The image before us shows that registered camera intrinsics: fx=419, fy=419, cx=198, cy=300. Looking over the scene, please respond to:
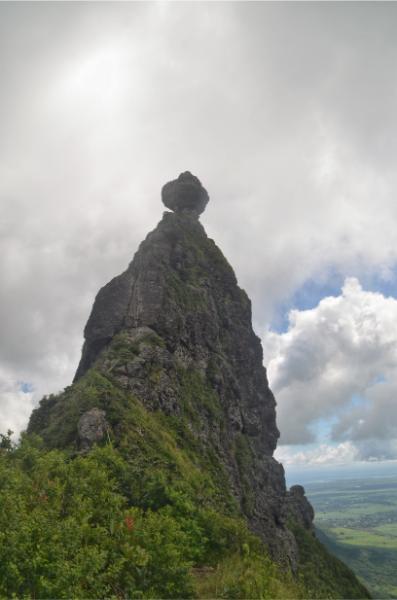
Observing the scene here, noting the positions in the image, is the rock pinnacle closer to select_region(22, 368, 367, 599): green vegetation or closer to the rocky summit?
the rocky summit

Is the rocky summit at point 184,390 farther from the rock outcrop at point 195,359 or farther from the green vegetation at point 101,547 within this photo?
the green vegetation at point 101,547

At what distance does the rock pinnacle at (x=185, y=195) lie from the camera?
110 m

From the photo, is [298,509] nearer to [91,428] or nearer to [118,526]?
[91,428]

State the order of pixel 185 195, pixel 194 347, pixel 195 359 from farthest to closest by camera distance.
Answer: pixel 185 195 → pixel 194 347 → pixel 195 359

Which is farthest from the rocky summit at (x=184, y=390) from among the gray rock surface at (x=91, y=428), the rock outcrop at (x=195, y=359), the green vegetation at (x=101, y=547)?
the green vegetation at (x=101, y=547)

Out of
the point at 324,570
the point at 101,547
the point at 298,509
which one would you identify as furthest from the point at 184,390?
the point at 298,509

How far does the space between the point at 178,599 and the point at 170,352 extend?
1846 inches

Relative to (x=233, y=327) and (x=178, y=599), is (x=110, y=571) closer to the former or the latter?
(x=178, y=599)

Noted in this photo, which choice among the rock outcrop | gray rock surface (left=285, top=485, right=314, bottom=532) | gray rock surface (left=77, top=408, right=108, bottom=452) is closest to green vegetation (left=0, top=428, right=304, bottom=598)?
gray rock surface (left=77, top=408, right=108, bottom=452)

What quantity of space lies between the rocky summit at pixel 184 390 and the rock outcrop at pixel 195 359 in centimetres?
22

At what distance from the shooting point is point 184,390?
5791 cm

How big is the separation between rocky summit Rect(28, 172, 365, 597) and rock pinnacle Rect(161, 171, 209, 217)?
0.29 meters

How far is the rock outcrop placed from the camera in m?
50.9

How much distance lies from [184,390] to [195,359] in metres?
11.3
